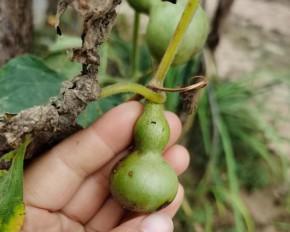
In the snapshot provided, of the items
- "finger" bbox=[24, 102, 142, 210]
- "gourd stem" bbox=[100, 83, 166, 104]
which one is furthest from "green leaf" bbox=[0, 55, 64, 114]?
"gourd stem" bbox=[100, 83, 166, 104]

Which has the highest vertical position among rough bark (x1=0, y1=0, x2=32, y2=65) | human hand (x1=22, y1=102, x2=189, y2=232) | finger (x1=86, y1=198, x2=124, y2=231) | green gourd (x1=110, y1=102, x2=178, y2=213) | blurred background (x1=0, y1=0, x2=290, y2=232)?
rough bark (x1=0, y1=0, x2=32, y2=65)

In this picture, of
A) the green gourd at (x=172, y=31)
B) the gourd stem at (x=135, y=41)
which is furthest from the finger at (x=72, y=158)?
the gourd stem at (x=135, y=41)

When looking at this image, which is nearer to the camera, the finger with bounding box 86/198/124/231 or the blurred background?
the finger with bounding box 86/198/124/231

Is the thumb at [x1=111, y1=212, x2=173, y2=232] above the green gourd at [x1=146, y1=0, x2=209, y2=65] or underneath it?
underneath

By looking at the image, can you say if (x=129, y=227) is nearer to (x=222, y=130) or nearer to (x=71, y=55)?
(x=71, y=55)

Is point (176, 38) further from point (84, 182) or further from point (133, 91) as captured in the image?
point (84, 182)

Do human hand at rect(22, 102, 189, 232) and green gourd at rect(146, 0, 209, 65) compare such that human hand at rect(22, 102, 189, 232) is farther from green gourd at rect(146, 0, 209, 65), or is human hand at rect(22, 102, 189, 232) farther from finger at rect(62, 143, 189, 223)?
green gourd at rect(146, 0, 209, 65)

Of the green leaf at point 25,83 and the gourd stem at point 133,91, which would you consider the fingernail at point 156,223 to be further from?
the green leaf at point 25,83
